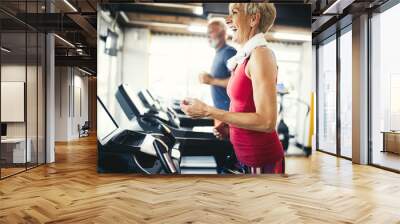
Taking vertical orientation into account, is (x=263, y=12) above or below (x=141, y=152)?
above

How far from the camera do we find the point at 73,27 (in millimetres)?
8391

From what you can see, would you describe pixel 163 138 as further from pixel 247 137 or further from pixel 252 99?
pixel 252 99

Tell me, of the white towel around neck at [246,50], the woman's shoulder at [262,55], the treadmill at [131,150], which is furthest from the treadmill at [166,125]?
the woman's shoulder at [262,55]

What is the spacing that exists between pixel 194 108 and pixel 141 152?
113 cm

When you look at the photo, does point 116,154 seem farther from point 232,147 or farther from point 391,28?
point 391,28

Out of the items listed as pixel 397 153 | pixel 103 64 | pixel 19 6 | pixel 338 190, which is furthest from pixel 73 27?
pixel 397 153

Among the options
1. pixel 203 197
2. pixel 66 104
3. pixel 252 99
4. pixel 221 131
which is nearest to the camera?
pixel 203 197

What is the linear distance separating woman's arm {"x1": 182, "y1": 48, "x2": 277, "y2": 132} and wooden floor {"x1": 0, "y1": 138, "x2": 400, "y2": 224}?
33.6 inches

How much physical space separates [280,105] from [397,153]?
2646 millimetres

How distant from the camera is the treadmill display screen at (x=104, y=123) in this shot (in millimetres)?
6211

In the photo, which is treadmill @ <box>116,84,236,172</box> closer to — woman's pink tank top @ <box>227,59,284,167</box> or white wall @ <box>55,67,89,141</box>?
woman's pink tank top @ <box>227,59,284,167</box>

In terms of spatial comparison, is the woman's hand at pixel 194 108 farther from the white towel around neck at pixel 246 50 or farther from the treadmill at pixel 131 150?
the white towel around neck at pixel 246 50

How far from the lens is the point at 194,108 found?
6184 mm

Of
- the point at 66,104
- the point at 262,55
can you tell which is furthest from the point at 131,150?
the point at 66,104
